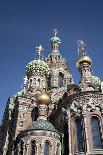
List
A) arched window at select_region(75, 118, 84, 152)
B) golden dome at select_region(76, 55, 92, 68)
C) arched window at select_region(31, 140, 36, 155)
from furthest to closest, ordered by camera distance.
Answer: golden dome at select_region(76, 55, 92, 68)
arched window at select_region(31, 140, 36, 155)
arched window at select_region(75, 118, 84, 152)

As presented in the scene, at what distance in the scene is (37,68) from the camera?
31109 mm

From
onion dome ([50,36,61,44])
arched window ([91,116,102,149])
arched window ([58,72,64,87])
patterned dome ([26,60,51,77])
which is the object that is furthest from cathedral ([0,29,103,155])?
onion dome ([50,36,61,44])

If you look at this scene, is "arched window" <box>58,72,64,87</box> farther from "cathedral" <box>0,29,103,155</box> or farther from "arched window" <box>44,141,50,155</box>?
"arched window" <box>44,141,50,155</box>

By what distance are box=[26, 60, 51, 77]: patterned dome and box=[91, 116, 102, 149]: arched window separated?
434 inches

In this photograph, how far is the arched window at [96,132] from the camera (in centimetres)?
1994

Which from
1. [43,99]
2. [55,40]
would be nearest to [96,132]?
[43,99]

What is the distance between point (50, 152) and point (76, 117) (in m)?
2.85

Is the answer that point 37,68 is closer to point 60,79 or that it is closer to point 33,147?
point 60,79

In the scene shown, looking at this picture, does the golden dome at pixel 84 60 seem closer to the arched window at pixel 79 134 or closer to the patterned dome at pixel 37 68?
the patterned dome at pixel 37 68

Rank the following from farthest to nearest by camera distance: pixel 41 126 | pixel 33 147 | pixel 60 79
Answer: pixel 60 79 < pixel 41 126 < pixel 33 147

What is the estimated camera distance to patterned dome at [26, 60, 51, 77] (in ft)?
102

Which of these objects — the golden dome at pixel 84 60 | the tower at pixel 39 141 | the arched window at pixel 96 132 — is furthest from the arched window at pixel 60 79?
the arched window at pixel 96 132

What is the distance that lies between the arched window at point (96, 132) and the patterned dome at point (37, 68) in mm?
11034

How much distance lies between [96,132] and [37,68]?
12.2 m
